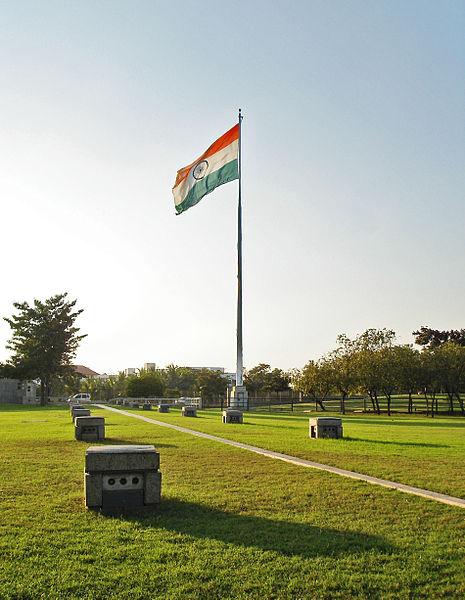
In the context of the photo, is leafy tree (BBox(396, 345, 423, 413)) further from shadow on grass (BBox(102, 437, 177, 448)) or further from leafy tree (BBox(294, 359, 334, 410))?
shadow on grass (BBox(102, 437, 177, 448))

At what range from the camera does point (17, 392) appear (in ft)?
230

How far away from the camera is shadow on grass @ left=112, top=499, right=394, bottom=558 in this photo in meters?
5.98

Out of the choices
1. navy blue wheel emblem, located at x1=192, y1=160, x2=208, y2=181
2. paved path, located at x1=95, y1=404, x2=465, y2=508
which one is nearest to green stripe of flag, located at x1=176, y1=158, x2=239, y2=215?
navy blue wheel emblem, located at x1=192, y1=160, x2=208, y2=181

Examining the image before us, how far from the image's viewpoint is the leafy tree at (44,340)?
6519 centimetres

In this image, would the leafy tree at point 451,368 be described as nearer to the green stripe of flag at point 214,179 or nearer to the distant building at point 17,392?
the green stripe of flag at point 214,179

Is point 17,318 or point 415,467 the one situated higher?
point 17,318

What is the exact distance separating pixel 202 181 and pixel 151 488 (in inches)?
1365

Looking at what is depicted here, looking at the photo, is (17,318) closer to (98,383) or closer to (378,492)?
(98,383)

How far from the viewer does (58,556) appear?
573cm

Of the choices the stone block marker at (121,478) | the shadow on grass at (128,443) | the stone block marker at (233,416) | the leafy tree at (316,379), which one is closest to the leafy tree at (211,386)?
the leafy tree at (316,379)

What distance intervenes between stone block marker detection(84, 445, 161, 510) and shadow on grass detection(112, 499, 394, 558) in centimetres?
26

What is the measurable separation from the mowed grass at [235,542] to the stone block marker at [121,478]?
0.25 metres

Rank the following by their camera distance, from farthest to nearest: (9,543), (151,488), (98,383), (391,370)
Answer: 1. (98,383)
2. (391,370)
3. (151,488)
4. (9,543)

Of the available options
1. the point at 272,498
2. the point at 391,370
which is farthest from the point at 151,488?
the point at 391,370
